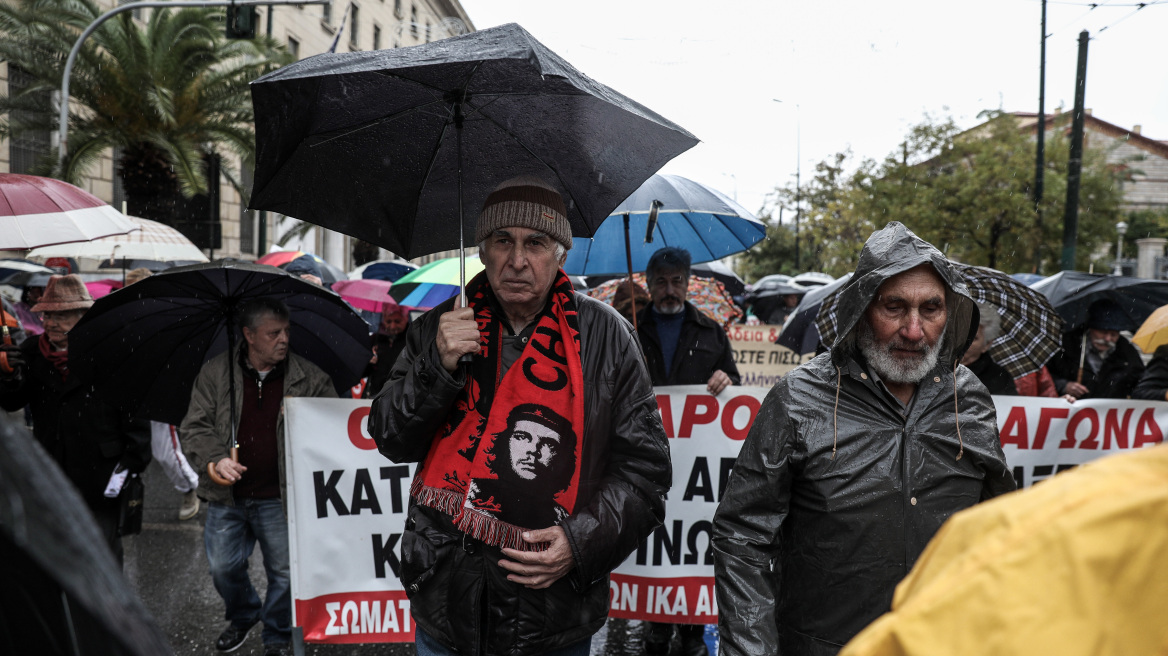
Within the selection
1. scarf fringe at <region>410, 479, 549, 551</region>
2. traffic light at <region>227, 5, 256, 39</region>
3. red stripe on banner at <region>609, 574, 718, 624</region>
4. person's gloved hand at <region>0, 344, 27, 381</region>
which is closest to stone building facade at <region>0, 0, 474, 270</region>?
traffic light at <region>227, 5, 256, 39</region>

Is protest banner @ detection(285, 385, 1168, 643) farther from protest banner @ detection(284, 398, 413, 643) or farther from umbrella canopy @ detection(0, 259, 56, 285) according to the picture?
umbrella canopy @ detection(0, 259, 56, 285)

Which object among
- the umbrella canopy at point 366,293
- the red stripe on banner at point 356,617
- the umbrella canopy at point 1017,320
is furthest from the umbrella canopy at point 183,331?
the umbrella canopy at point 366,293

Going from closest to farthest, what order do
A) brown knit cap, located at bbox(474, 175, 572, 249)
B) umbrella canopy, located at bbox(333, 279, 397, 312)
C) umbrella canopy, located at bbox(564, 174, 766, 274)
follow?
brown knit cap, located at bbox(474, 175, 572, 249)
umbrella canopy, located at bbox(564, 174, 766, 274)
umbrella canopy, located at bbox(333, 279, 397, 312)

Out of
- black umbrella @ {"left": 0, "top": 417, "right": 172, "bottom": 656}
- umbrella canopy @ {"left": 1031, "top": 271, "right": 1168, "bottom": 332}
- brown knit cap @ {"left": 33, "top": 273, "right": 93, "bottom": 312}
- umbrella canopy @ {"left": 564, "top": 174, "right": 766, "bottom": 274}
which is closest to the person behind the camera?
black umbrella @ {"left": 0, "top": 417, "right": 172, "bottom": 656}

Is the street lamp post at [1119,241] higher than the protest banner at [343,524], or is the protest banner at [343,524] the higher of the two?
the street lamp post at [1119,241]

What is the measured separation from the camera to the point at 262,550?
15.1 feet

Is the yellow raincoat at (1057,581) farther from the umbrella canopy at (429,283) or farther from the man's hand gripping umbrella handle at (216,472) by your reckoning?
the umbrella canopy at (429,283)

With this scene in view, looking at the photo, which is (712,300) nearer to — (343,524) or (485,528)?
(343,524)

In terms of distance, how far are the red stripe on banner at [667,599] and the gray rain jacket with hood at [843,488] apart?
2029 millimetres

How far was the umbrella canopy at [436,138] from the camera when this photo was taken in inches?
98.7

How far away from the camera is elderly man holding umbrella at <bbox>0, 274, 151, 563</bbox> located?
475 centimetres

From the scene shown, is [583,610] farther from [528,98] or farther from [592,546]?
[528,98]

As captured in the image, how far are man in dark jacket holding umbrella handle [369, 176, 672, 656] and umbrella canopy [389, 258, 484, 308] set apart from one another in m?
4.13

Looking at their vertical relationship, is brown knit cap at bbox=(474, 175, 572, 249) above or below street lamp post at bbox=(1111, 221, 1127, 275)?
below
